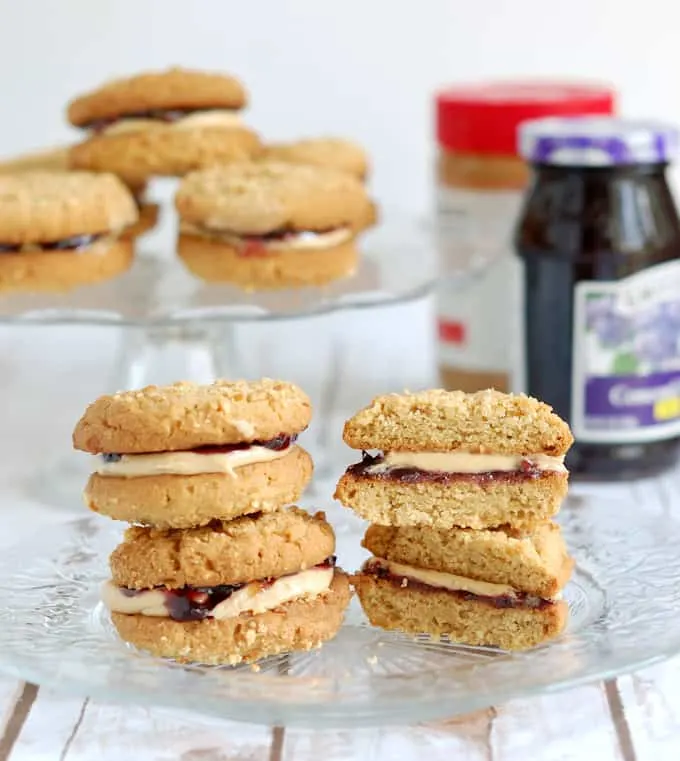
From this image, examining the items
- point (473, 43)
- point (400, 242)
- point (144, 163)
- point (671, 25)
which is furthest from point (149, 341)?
point (671, 25)

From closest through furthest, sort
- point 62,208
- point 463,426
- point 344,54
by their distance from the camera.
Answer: point 463,426 → point 62,208 → point 344,54

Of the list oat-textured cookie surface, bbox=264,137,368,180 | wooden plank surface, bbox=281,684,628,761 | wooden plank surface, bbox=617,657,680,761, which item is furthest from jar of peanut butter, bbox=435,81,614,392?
wooden plank surface, bbox=281,684,628,761

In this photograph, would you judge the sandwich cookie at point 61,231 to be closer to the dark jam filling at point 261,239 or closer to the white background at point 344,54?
the dark jam filling at point 261,239

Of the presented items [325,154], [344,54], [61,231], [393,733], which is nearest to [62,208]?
[61,231]

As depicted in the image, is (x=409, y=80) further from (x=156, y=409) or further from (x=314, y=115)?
(x=156, y=409)

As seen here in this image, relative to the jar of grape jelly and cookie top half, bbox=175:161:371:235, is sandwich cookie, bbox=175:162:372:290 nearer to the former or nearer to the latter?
cookie top half, bbox=175:161:371:235

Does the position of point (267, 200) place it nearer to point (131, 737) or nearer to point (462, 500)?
point (462, 500)
